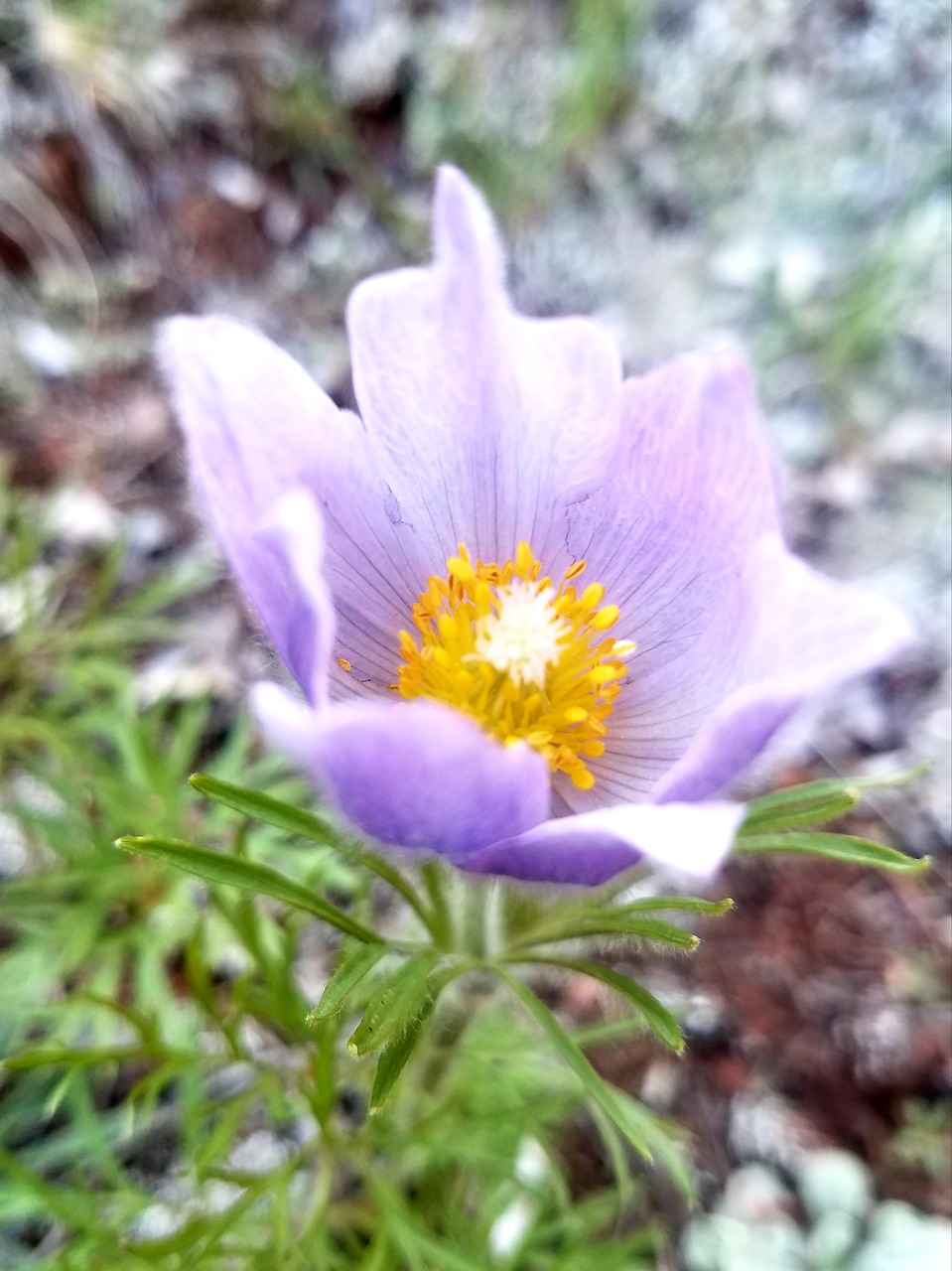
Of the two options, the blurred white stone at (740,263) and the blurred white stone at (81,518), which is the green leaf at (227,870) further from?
the blurred white stone at (740,263)

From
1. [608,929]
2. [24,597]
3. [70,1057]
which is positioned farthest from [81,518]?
[608,929]

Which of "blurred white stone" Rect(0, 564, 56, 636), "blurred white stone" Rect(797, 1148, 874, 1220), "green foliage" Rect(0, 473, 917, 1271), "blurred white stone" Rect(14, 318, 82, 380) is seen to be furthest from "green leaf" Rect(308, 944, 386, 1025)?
"blurred white stone" Rect(14, 318, 82, 380)

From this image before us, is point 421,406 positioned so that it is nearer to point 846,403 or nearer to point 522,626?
point 522,626

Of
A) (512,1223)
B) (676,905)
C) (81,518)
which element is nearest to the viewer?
(676,905)

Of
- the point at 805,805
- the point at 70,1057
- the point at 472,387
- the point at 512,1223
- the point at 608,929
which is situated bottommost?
the point at 512,1223

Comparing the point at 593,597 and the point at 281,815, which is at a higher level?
the point at 593,597

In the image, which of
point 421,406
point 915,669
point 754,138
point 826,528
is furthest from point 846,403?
point 421,406

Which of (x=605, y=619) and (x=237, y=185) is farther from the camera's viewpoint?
(x=237, y=185)

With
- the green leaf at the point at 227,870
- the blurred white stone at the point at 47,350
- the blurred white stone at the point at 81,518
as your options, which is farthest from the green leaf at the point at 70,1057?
the blurred white stone at the point at 47,350

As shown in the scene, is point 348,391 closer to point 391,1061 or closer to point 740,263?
point 740,263
